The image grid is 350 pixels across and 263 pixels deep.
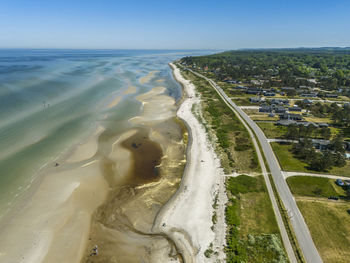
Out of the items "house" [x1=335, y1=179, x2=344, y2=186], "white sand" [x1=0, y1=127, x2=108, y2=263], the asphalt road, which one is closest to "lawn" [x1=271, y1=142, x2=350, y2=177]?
the asphalt road

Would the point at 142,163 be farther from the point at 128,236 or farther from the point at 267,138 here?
the point at 267,138

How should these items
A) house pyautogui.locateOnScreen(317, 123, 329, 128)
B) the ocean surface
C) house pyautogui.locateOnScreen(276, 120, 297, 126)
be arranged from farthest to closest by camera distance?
house pyautogui.locateOnScreen(276, 120, 297, 126) → house pyautogui.locateOnScreen(317, 123, 329, 128) → the ocean surface

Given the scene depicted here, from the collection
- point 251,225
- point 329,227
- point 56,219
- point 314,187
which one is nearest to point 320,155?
point 314,187

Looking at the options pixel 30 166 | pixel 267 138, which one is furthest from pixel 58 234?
pixel 267 138

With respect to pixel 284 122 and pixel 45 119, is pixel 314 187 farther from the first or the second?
pixel 45 119

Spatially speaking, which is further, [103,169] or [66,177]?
[103,169]

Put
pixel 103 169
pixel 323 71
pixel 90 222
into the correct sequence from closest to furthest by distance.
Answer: pixel 90 222
pixel 103 169
pixel 323 71

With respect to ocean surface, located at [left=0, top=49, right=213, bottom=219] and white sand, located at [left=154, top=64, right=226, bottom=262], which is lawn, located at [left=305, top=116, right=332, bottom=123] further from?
ocean surface, located at [left=0, top=49, right=213, bottom=219]
